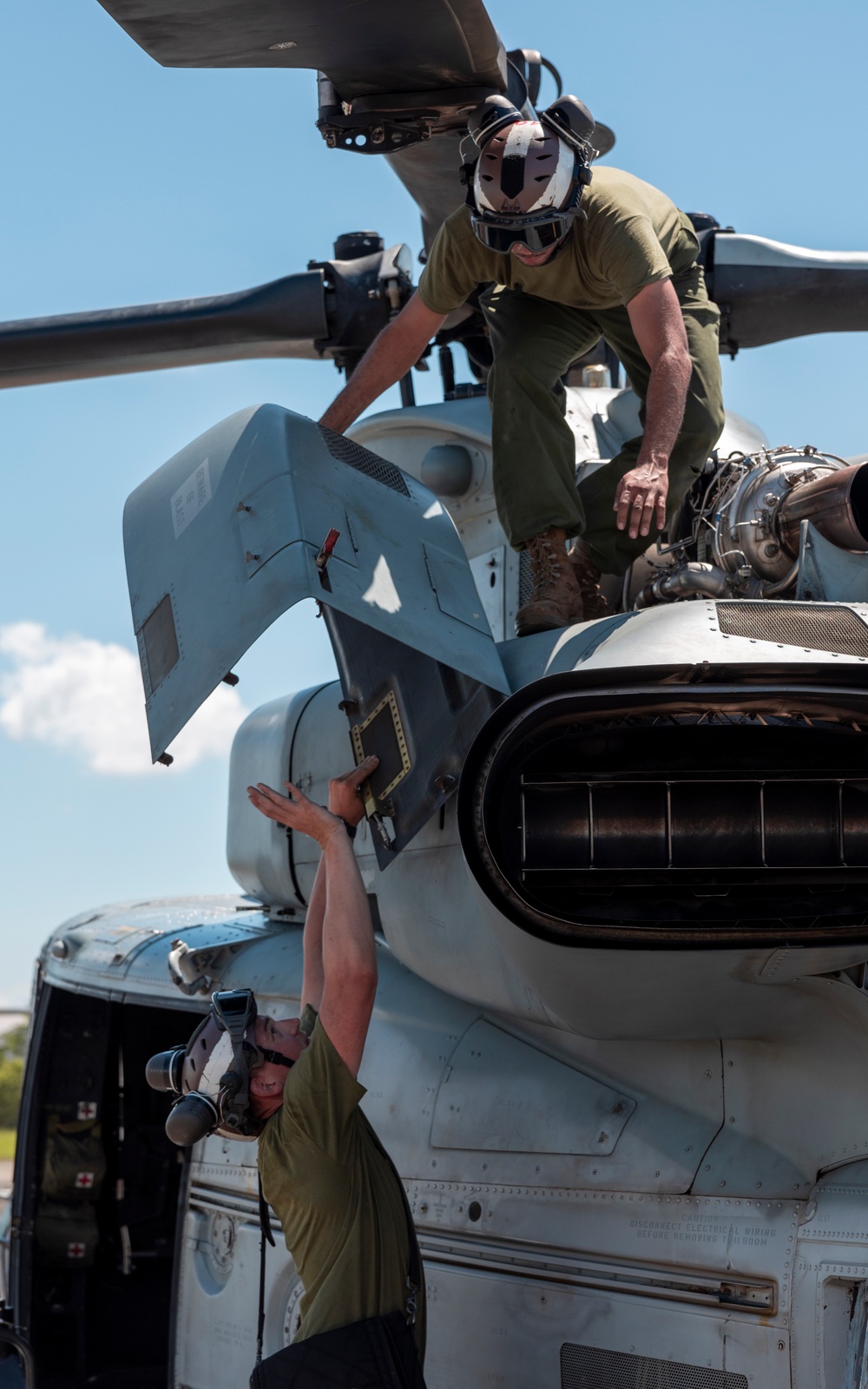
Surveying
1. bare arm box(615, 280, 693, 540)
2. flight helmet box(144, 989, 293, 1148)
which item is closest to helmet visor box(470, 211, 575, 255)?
bare arm box(615, 280, 693, 540)

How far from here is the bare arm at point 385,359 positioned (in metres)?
4.29

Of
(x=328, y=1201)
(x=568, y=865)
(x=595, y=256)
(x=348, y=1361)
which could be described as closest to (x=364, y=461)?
(x=595, y=256)

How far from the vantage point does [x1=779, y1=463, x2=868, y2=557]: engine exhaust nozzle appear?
374 cm

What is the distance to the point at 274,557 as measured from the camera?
341 centimetres

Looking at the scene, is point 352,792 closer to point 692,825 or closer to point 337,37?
point 692,825

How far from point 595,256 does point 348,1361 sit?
283cm

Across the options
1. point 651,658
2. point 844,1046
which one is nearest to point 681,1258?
point 844,1046

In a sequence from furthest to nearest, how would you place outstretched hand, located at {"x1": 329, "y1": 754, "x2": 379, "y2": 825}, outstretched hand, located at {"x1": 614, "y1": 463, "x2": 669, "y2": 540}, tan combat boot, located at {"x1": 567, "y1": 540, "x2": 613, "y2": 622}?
tan combat boot, located at {"x1": 567, "y1": 540, "x2": 613, "y2": 622}
outstretched hand, located at {"x1": 329, "y1": 754, "x2": 379, "y2": 825}
outstretched hand, located at {"x1": 614, "y1": 463, "x2": 669, "y2": 540}

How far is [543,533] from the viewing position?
400cm

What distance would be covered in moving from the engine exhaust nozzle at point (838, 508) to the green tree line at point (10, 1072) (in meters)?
29.1

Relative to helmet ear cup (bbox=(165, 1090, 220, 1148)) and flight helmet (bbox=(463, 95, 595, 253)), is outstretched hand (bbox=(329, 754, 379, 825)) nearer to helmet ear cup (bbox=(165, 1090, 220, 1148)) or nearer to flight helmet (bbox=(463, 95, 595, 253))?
helmet ear cup (bbox=(165, 1090, 220, 1148))

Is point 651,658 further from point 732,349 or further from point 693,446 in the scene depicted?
point 732,349

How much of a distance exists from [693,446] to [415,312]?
93cm

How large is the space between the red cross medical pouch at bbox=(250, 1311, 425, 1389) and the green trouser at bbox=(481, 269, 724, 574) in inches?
82.0
